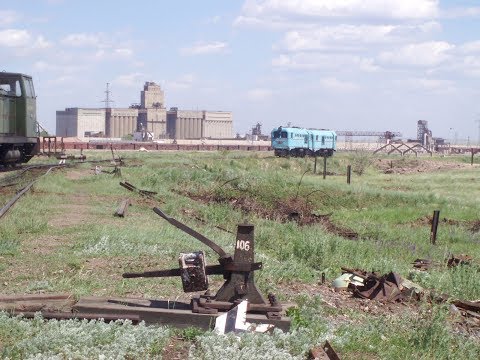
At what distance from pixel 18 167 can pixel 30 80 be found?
3.62 metres

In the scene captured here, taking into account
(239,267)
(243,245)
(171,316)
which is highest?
(243,245)

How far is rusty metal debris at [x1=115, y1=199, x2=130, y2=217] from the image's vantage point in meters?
15.2

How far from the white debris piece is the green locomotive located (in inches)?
866

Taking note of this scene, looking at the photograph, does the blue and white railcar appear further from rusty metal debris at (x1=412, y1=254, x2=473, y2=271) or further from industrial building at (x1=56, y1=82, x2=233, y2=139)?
industrial building at (x1=56, y1=82, x2=233, y2=139)

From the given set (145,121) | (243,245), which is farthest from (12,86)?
(145,121)

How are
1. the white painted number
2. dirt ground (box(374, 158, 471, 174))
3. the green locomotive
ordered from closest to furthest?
1. the white painted number
2. the green locomotive
3. dirt ground (box(374, 158, 471, 174))

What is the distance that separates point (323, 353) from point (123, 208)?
1028 cm

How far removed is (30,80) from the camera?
30.5 meters

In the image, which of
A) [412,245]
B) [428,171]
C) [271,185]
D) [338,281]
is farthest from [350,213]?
[428,171]

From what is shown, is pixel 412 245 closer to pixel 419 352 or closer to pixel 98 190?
pixel 98 190

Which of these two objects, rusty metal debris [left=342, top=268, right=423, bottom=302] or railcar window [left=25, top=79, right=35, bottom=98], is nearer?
rusty metal debris [left=342, top=268, right=423, bottom=302]

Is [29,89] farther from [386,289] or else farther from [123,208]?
[386,289]

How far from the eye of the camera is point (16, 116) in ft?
94.8

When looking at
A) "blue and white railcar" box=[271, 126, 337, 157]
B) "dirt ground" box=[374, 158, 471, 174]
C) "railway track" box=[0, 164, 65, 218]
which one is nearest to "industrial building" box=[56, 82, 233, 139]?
"blue and white railcar" box=[271, 126, 337, 157]
